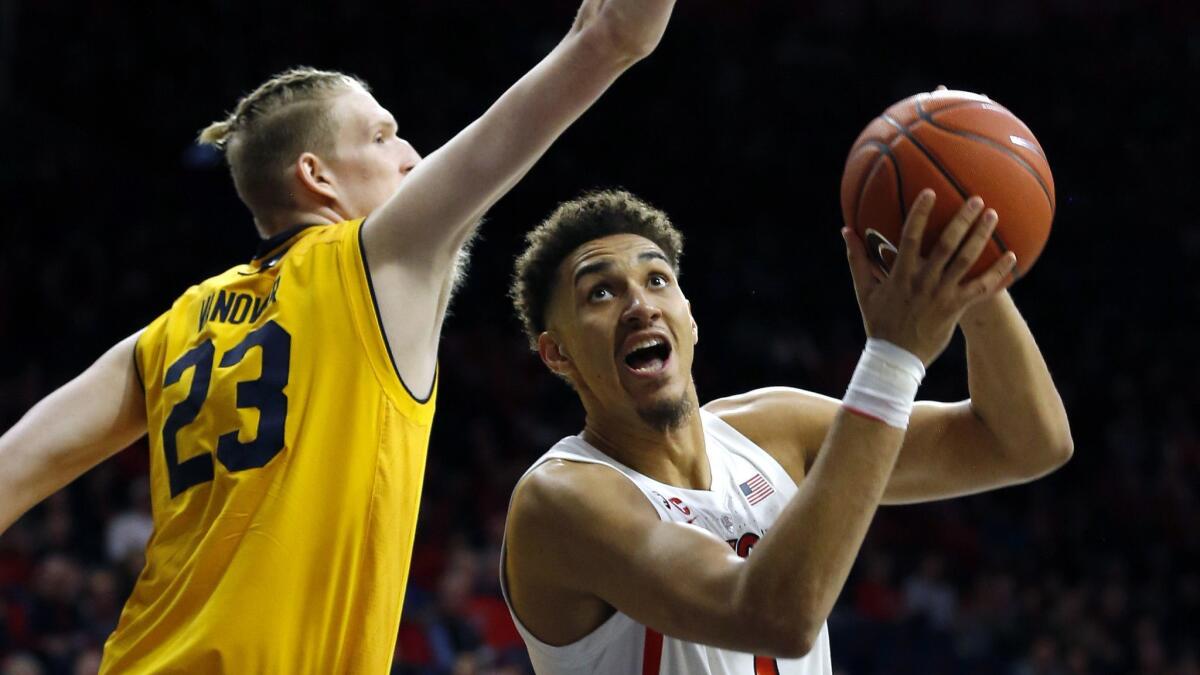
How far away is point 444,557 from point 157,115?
611 cm

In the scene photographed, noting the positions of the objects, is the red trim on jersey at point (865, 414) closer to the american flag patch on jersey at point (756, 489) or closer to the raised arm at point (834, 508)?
the raised arm at point (834, 508)

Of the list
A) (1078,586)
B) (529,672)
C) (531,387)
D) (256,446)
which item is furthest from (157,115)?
(256,446)

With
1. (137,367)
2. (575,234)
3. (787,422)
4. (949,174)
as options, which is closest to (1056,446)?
(787,422)

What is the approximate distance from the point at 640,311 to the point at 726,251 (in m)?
10.4

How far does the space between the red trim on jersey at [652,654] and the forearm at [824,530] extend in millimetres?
574

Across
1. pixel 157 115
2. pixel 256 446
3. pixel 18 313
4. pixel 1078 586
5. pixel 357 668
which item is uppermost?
pixel 157 115

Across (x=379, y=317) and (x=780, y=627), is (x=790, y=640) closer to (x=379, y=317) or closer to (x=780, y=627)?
(x=780, y=627)

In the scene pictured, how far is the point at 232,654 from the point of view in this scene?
8.14 ft

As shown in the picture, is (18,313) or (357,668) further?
(18,313)

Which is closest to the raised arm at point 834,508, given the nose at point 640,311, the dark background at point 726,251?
the nose at point 640,311

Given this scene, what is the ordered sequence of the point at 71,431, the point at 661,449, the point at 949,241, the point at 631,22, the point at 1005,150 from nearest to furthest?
the point at 949,241, the point at 631,22, the point at 1005,150, the point at 71,431, the point at 661,449

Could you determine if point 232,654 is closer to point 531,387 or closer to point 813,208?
point 531,387

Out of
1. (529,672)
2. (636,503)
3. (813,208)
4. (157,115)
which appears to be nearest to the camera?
(636,503)

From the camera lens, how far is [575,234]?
3.12 metres
